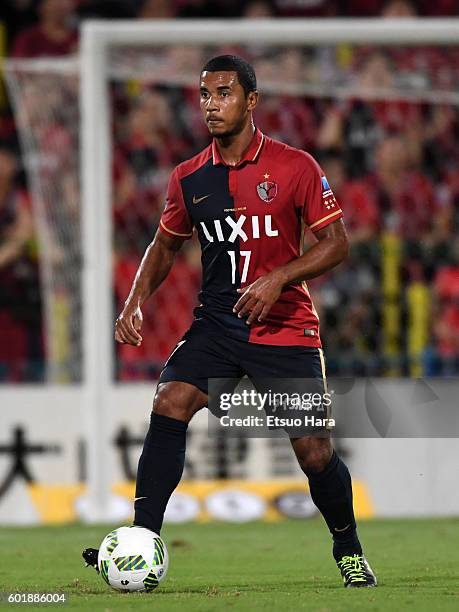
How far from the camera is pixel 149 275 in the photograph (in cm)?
582

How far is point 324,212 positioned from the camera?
18.2 ft

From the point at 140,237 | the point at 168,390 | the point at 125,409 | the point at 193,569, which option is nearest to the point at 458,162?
the point at 140,237

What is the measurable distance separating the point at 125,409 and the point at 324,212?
4832 mm

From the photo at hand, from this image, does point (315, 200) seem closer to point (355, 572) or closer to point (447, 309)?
point (355, 572)

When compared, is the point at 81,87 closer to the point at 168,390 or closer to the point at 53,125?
the point at 53,125

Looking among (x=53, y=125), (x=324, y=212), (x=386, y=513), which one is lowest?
(x=386, y=513)

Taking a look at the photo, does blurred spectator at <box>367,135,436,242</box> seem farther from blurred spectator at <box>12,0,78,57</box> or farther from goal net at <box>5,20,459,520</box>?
blurred spectator at <box>12,0,78,57</box>

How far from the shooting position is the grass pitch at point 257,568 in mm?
5117

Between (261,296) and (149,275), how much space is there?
2.06ft

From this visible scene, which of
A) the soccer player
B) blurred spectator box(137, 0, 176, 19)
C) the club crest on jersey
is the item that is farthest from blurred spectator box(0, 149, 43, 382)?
the club crest on jersey

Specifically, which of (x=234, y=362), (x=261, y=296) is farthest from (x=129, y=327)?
(x=261, y=296)

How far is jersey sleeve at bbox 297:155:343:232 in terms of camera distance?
554 centimetres

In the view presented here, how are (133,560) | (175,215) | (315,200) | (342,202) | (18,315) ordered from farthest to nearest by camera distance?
(342,202) → (18,315) → (175,215) → (315,200) → (133,560)

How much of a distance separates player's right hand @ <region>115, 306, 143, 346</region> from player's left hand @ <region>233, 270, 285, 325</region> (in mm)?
447
